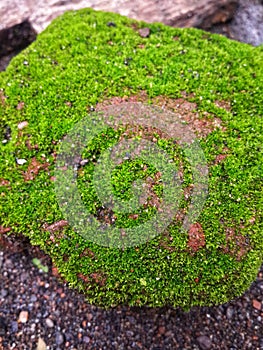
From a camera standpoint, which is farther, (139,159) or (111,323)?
(111,323)

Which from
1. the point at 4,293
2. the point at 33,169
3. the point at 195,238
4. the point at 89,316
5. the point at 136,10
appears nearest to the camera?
the point at 195,238

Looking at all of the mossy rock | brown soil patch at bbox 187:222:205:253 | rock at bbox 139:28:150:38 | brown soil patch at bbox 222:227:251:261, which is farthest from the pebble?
rock at bbox 139:28:150:38

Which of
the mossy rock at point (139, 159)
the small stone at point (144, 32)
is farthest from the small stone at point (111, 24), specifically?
the small stone at point (144, 32)

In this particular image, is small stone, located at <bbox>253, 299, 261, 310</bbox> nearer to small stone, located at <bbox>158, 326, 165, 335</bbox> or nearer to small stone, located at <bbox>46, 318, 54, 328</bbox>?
small stone, located at <bbox>158, 326, 165, 335</bbox>

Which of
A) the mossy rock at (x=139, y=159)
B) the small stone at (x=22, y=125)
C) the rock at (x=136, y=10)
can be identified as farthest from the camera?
the rock at (x=136, y=10)

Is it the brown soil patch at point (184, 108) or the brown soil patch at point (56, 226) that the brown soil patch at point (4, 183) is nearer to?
the brown soil patch at point (56, 226)

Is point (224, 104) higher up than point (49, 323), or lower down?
higher up

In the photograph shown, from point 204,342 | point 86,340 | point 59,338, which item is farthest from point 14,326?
point 204,342

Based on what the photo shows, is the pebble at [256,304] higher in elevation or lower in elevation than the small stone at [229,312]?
higher

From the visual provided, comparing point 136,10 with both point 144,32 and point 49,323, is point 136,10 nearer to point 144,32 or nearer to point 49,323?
point 144,32
